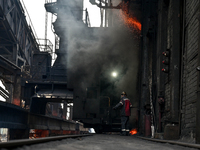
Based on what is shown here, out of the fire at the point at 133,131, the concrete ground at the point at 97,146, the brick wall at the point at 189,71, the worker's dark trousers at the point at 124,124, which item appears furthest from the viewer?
the fire at the point at 133,131

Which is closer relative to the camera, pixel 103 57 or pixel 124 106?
pixel 124 106

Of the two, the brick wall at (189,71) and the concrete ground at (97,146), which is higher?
the brick wall at (189,71)

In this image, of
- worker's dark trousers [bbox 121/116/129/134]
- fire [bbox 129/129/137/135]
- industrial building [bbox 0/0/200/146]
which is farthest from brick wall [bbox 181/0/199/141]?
fire [bbox 129/129/137/135]

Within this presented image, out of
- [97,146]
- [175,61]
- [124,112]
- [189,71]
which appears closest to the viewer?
[97,146]

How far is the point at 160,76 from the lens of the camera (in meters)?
10.4

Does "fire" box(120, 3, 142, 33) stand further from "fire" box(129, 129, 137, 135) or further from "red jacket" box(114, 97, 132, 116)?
"red jacket" box(114, 97, 132, 116)

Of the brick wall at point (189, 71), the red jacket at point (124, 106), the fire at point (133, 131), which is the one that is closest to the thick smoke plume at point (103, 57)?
the fire at point (133, 131)

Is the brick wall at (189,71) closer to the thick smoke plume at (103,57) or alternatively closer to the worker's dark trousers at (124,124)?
the worker's dark trousers at (124,124)

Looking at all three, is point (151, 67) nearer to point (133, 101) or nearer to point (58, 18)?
point (133, 101)

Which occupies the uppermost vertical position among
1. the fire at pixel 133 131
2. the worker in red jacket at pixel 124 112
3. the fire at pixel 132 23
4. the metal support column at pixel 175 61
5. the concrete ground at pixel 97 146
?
the fire at pixel 132 23

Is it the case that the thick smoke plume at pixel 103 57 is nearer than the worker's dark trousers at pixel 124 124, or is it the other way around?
the worker's dark trousers at pixel 124 124

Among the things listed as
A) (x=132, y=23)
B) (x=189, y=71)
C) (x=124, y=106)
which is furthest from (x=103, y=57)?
(x=189, y=71)

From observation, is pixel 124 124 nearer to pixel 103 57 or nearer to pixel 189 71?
pixel 189 71

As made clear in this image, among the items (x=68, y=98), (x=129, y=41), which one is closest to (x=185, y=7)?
(x=129, y=41)
